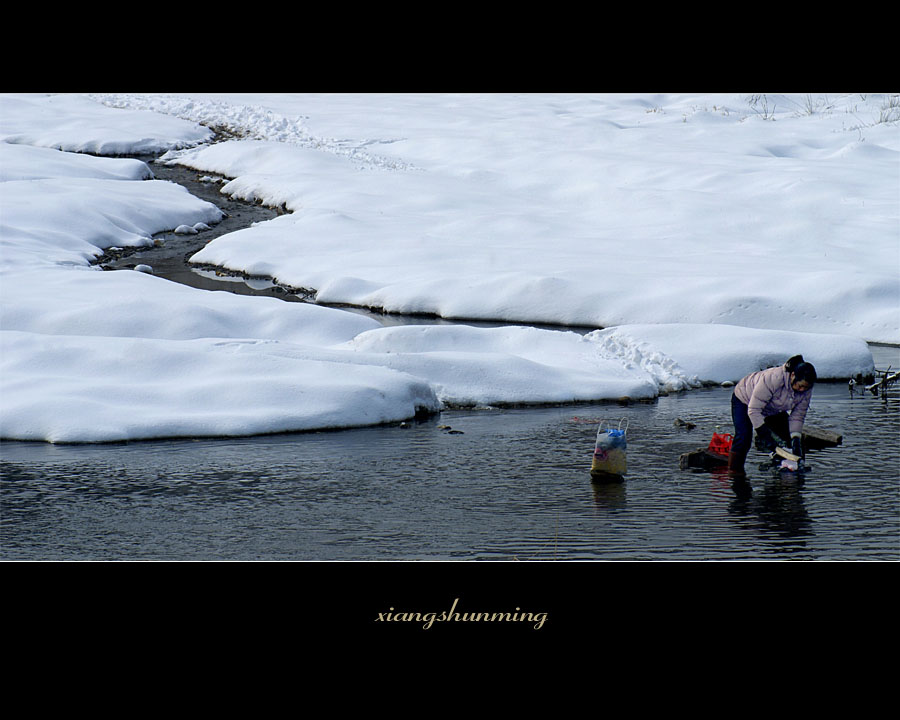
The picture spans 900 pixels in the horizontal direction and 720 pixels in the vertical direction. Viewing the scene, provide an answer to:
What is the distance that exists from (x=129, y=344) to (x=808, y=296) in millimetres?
10726

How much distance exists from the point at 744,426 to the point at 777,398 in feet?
2.06

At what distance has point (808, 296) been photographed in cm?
1678

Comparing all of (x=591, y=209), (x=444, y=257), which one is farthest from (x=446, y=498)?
(x=591, y=209)

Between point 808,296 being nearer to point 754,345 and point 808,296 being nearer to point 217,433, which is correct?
point 754,345

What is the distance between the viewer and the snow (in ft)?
38.9

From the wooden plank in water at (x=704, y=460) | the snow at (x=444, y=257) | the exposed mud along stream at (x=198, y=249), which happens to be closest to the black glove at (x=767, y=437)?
the wooden plank in water at (x=704, y=460)

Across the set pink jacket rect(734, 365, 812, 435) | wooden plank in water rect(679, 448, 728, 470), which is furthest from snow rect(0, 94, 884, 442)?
pink jacket rect(734, 365, 812, 435)

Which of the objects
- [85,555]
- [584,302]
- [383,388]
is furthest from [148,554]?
[584,302]

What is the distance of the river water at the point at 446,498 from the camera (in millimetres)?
7277

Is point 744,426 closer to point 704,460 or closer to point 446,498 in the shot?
point 704,460

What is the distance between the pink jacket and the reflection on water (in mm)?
636

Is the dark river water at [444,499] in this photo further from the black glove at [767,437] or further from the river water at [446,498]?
the black glove at [767,437]

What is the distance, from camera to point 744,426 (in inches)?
360

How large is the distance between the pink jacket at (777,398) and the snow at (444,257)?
3.92 meters
